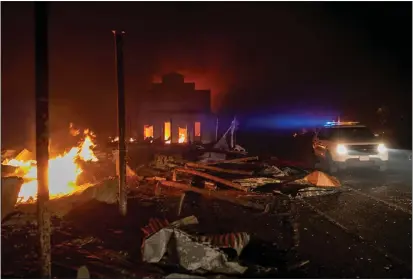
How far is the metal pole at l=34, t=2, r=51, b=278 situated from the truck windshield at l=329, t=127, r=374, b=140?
12348 mm

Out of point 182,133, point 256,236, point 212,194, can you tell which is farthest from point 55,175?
point 182,133

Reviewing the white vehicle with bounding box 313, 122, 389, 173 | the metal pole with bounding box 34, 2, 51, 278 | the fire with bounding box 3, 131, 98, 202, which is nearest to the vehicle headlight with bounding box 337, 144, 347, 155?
the white vehicle with bounding box 313, 122, 389, 173

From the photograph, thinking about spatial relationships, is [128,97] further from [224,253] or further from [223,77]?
[224,253]

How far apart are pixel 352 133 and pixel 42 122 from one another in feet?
42.4

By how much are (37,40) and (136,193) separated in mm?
6250

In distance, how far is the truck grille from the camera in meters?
13.9

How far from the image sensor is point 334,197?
385 inches

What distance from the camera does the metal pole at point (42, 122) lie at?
161 inches

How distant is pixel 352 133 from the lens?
14.8m

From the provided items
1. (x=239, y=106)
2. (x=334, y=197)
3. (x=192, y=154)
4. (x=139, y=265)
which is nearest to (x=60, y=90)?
(x=239, y=106)

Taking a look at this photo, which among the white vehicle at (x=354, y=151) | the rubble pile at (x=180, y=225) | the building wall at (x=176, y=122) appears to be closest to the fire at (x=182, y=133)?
the building wall at (x=176, y=122)

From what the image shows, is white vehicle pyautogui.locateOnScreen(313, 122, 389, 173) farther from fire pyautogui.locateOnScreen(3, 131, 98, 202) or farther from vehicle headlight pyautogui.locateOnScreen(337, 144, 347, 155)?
fire pyautogui.locateOnScreen(3, 131, 98, 202)

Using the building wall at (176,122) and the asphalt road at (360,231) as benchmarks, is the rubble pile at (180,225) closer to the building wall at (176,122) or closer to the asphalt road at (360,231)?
the asphalt road at (360,231)

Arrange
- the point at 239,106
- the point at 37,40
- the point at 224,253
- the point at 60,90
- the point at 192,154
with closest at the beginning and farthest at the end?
1. the point at 37,40
2. the point at 224,253
3. the point at 192,154
4. the point at 60,90
5. the point at 239,106
